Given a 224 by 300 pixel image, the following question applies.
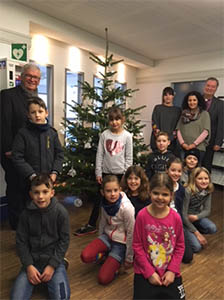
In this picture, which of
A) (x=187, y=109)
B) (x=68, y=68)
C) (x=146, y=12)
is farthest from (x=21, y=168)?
(x=68, y=68)

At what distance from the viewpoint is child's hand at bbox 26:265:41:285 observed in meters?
1.69

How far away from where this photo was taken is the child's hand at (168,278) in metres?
1.61

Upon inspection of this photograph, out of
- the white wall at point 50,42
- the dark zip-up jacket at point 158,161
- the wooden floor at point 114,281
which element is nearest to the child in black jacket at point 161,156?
the dark zip-up jacket at point 158,161

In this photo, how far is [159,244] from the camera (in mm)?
1684

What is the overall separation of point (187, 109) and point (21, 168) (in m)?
2.29

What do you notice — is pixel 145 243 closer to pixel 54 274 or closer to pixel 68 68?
pixel 54 274

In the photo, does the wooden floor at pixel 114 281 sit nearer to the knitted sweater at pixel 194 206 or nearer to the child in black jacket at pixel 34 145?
the knitted sweater at pixel 194 206

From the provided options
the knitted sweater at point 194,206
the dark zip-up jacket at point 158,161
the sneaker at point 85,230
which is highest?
the dark zip-up jacket at point 158,161

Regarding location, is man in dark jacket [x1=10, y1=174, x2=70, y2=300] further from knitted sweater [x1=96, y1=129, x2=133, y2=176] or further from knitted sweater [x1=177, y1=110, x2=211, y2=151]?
knitted sweater [x1=177, y1=110, x2=211, y2=151]

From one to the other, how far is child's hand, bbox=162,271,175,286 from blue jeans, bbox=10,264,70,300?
660mm

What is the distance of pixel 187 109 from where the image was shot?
334cm

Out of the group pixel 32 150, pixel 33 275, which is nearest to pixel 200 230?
pixel 33 275

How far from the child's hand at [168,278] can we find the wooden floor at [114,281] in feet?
1.20

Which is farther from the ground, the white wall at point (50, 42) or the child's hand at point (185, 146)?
the white wall at point (50, 42)
